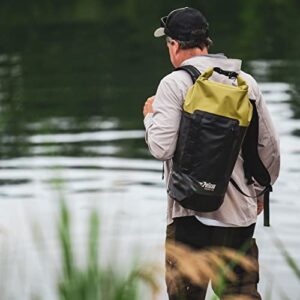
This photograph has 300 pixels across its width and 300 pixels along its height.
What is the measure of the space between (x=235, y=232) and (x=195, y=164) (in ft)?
1.54

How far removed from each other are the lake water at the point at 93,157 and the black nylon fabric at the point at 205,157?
0.28 metres

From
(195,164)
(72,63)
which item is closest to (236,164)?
(195,164)

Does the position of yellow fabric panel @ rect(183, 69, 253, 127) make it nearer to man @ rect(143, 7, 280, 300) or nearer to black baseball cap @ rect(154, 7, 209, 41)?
man @ rect(143, 7, 280, 300)

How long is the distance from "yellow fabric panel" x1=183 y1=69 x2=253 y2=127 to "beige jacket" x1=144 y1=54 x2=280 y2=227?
4.2 inches

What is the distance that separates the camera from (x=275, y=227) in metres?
9.57

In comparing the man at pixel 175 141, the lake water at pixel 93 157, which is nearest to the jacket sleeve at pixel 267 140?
the man at pixel 175 141

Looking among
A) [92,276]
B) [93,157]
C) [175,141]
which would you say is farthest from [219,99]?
[93,157]

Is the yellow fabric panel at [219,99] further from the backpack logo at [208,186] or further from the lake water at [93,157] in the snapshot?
the lake water at [93,157]

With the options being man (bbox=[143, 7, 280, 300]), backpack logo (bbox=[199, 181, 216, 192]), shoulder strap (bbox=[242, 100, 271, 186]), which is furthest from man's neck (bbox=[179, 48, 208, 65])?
backpack logo (bbox=[199, 181, 216, 192])

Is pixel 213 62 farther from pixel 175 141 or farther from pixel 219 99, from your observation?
pixel 175 141

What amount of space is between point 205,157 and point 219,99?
27 centimetres

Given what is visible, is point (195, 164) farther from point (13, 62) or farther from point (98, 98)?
point (13, 62)

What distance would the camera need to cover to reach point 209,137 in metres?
5.66

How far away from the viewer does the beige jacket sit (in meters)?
5.73
